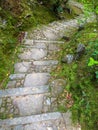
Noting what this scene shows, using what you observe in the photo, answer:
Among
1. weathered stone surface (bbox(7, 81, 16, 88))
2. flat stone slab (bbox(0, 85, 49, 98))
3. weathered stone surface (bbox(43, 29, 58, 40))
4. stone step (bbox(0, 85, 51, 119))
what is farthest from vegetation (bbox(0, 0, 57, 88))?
weathered stone surface (bbox(43, 29, 58, 40))

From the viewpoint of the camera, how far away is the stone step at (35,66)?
5.15 m

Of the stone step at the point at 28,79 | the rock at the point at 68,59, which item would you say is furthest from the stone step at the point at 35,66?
the rock at the point at 68,59

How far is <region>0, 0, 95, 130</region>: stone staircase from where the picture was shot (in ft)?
11.4

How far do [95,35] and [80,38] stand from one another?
0.55 metres

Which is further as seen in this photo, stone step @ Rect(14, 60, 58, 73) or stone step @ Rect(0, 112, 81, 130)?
stone step @ Rect(14, 60, 58, 73)

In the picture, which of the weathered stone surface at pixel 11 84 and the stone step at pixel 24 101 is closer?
the stone step at pixel 24 101

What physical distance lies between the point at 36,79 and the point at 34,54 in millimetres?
1475

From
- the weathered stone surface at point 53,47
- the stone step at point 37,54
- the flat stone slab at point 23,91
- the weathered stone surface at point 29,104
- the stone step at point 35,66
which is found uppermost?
the weathered stone surface at point 53,47

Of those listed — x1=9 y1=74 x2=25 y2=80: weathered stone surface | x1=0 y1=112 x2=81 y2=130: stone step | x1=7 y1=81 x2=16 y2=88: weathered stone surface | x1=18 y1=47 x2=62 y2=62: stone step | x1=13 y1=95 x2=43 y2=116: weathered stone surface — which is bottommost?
x1=0 y1=112 x2=81 y2=130: stone step

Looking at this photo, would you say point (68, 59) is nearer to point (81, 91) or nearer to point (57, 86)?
point (57, 86)

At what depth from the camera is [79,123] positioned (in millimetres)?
3547

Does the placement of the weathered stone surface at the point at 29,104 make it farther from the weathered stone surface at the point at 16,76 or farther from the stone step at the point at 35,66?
the stone step at the point at 35,66

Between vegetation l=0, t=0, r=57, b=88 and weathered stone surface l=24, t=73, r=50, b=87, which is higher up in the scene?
vegetation l=0, t=0, r=57, b=88

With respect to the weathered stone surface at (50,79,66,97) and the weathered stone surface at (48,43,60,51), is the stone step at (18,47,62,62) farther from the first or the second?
the weathered stone surface at (50,79,66,97)
